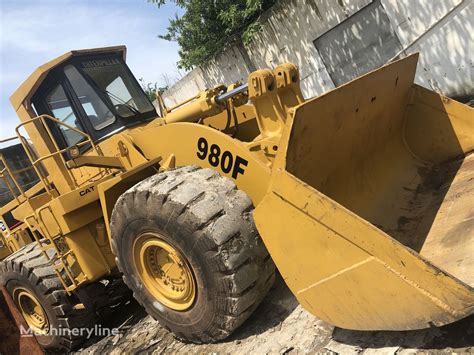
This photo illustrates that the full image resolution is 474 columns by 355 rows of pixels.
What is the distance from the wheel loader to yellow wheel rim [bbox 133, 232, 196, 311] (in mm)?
12

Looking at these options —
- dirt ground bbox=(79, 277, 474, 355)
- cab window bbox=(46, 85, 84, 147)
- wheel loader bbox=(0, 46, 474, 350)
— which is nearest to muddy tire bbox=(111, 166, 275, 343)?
wheel loader bbox=(0, 46, 474, 350)

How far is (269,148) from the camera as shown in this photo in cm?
323

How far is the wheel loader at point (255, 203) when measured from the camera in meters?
2.38

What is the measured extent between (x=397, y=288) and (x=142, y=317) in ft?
11.1

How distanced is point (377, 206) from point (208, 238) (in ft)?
5.05

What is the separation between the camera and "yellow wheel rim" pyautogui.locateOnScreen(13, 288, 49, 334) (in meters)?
5.07

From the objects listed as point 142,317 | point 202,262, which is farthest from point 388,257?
point 142,317

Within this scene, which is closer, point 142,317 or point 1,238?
point 142,317

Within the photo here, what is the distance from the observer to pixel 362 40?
30.9 feet

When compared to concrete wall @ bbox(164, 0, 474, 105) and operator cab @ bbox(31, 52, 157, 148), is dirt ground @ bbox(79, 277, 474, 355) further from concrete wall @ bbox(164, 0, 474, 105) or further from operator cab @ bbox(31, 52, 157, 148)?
concrete wall @ bbox(164, 0, 474, 105)

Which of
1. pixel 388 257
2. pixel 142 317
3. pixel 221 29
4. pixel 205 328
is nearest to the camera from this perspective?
pixel 388 257

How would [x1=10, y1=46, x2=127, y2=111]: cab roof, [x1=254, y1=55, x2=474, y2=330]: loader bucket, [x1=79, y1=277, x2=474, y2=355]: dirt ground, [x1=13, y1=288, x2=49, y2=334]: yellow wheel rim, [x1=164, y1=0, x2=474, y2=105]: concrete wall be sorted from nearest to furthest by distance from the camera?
[x1=254, y1=55, x2=474, y2=330]: loader bucket < [x1=79, y1=277, x2=474, y2=355]: dirt ground < [x1=10, y1=46, x2=127, y2=111]: cab roof < [x1=13, y1=288, x2=49, y2=334]: yellow wheel rim < [x1=164, y1=0, x2=474, y2=105]: concrete wall

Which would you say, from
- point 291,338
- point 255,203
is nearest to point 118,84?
point 255,203

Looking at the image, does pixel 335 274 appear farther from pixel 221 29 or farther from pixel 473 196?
pixel 221 29
